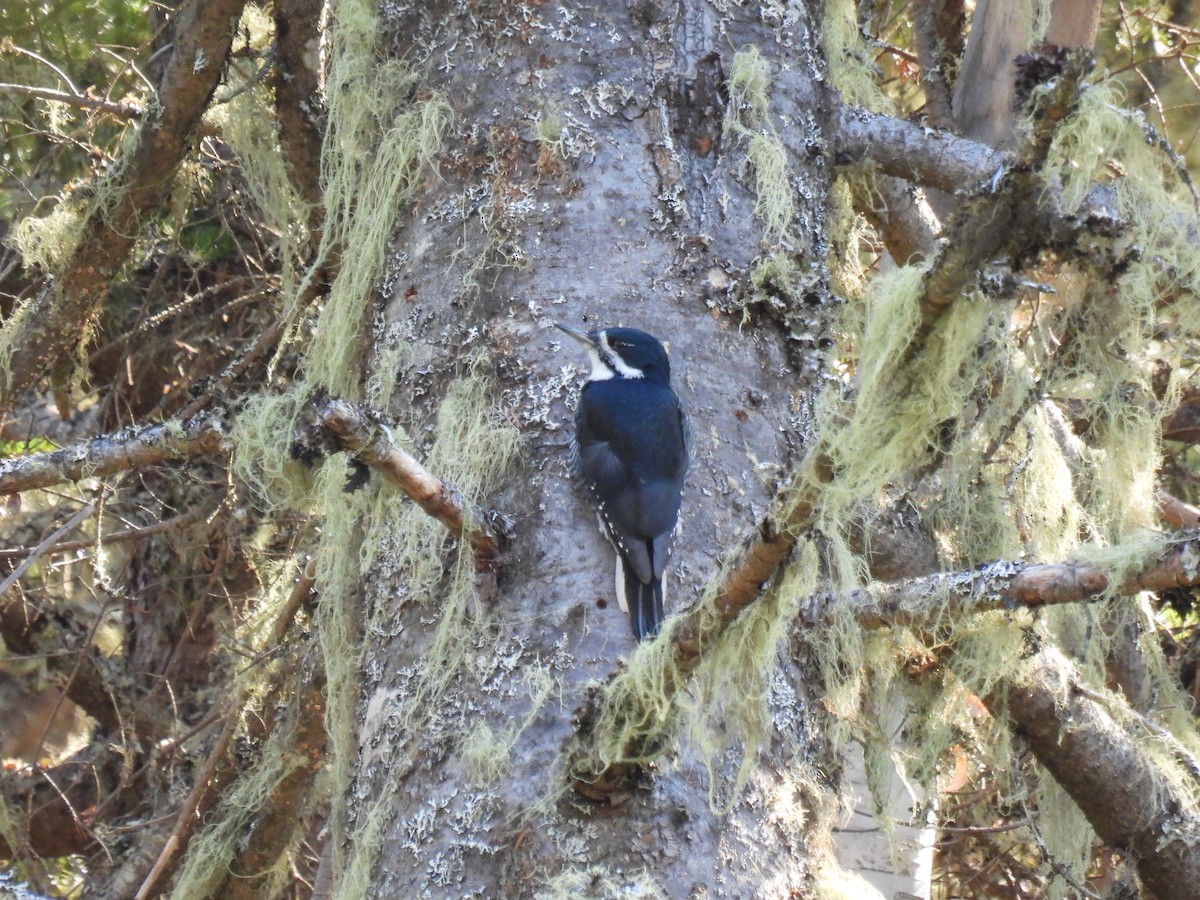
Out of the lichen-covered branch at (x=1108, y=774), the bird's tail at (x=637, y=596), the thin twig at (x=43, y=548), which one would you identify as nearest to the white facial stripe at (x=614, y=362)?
the bird's tail at (x=637, y=596)

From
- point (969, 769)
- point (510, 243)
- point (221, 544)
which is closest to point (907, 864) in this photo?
point (969, 769)

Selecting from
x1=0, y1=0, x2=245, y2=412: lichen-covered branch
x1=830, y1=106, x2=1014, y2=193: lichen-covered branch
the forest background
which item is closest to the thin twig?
the forest background

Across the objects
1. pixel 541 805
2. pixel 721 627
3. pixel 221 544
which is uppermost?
pixel 721 627

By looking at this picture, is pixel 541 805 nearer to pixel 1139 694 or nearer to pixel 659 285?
pixel 659 285

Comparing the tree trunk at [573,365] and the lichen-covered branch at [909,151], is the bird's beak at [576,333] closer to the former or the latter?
the tree trunk at [573,365]

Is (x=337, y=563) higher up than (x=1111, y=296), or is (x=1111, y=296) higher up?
(x=1111, y=296)

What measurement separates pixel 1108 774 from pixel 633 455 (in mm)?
1043

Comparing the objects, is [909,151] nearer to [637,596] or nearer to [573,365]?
[573,365]

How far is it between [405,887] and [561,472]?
2.22 ft

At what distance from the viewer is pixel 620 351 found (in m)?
2.48

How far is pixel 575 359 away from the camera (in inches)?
90.1

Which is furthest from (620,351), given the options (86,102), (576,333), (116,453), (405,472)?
(86,102)

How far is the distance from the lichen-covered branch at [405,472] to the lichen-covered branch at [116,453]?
288 mm

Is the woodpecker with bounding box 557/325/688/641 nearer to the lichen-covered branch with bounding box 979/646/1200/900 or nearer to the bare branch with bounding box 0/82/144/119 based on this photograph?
the lichen-covered branch with bounding box 979/646/1200/900
